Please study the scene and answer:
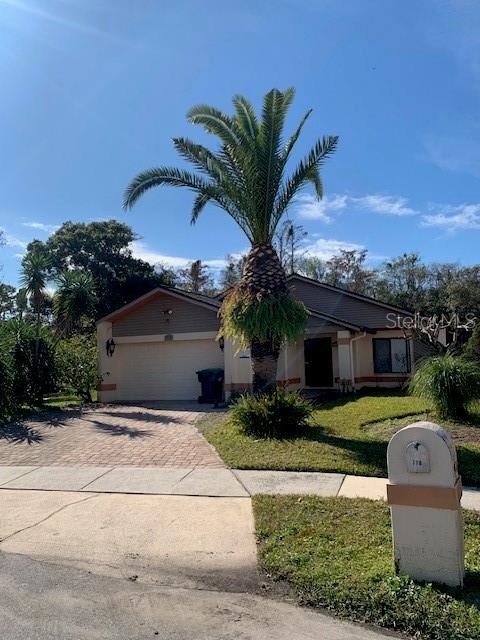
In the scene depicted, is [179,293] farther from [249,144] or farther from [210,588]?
[210,588]

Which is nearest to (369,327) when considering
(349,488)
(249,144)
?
(249,144)

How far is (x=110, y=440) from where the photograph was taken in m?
11.3

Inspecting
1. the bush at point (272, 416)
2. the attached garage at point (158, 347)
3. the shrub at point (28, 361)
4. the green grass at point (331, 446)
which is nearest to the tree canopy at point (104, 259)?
the attached garage at point (158, 347)

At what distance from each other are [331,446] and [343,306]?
534 inches

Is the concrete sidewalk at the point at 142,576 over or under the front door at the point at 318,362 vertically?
under

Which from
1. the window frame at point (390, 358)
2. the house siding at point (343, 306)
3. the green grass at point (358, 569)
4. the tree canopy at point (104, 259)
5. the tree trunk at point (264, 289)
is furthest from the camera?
the tree canopy at point (104, 259)

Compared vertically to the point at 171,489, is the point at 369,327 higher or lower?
higher

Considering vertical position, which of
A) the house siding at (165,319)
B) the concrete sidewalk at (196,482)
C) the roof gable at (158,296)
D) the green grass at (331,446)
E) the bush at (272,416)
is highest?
→ the roof gable at (158,296)

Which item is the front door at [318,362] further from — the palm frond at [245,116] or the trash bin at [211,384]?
the palm frond at [245,116]

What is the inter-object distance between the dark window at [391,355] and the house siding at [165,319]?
7195 mm

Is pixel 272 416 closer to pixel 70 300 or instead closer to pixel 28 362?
pixel 28 362

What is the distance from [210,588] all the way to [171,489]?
9.87ft

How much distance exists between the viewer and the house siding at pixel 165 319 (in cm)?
1928

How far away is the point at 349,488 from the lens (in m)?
6.94
